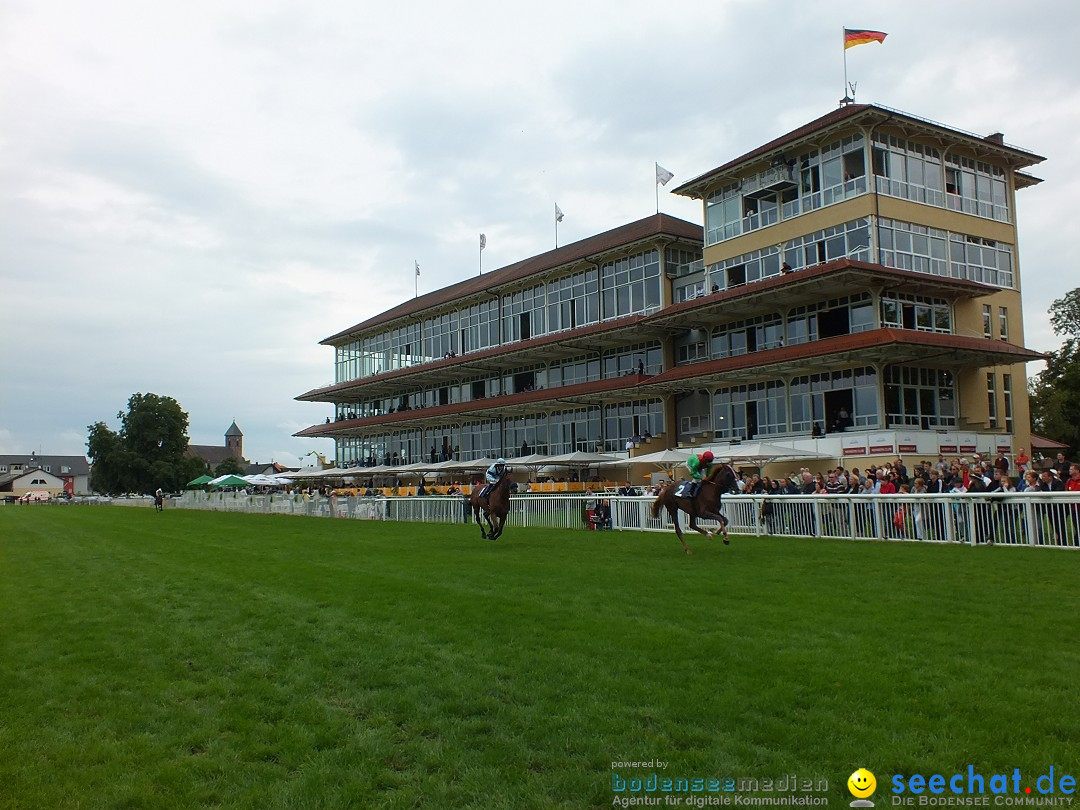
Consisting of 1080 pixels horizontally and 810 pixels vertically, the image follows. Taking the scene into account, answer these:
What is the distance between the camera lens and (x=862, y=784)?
4.38 meters

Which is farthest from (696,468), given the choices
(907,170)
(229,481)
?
(229,481)

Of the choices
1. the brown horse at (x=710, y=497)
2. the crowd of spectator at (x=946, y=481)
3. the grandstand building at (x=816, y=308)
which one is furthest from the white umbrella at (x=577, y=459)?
the brown horse at (x=710, y=497)

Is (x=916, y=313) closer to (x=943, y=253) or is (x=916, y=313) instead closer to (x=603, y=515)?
(x=943, y=253)

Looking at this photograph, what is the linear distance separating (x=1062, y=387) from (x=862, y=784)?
170ft

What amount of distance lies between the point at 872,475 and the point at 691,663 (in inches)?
624

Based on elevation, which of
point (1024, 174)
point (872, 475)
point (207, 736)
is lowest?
point (207, 736)

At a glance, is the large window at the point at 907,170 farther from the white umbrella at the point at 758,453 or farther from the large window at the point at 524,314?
the large window at the point at 524,314

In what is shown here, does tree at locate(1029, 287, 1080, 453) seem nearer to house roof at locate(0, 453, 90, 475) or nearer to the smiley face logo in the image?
the smiley face logo

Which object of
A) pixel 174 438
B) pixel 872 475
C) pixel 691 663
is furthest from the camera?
pixel 174 438

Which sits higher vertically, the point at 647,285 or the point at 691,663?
the point at 647,285

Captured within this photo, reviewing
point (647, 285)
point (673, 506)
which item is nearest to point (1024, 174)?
point (647, 285)

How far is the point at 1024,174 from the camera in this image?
4278 centimetres

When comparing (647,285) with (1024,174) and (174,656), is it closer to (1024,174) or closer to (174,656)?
(1024,174)

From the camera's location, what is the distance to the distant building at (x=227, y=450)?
181 metres
